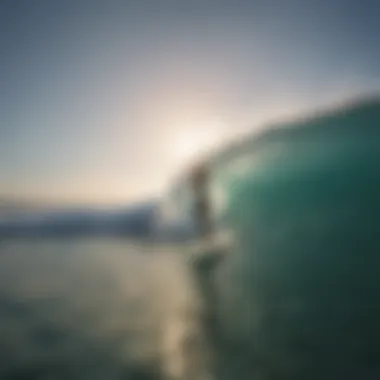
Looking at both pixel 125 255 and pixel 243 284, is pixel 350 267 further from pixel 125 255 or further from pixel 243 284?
pixel 125 255

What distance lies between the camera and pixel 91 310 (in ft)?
5.60

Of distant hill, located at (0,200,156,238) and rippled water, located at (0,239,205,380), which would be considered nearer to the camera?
rippled water, located at (0,239,205,380)

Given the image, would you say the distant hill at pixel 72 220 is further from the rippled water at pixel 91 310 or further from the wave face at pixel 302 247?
the wave face at pixel 302 247

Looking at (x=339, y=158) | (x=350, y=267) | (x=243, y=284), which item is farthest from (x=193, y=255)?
(x=339, y=158)

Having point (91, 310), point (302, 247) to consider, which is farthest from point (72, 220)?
point (302, 247)

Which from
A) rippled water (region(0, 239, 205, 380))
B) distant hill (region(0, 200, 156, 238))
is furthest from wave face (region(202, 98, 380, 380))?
distant hill (region(0, 200, 156, 238))

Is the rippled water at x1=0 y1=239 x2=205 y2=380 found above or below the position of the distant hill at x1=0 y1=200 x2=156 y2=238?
below

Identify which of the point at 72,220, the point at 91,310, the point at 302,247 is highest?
the point at 72,220

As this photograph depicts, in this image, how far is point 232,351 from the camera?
168 cm

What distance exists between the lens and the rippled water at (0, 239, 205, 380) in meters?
1.63

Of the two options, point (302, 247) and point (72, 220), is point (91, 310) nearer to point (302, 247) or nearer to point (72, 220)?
point (72, 220)

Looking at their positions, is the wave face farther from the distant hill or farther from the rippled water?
the distant hill

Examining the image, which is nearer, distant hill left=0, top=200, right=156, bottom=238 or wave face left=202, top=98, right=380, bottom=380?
wave face left=202, top=98, right=380, bottom=380

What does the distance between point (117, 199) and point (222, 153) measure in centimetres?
46
